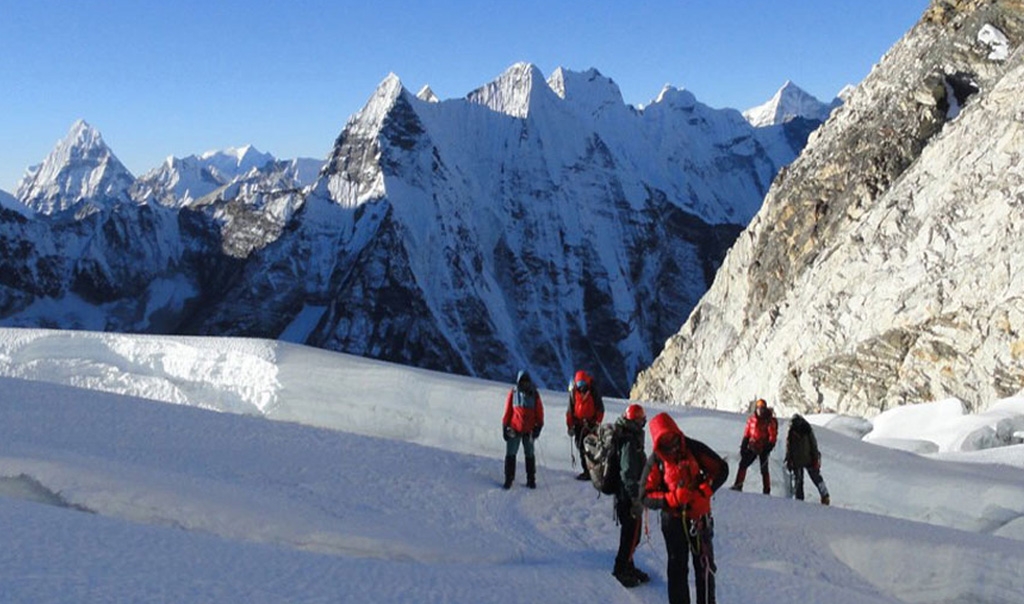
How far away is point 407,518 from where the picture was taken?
11516 mm

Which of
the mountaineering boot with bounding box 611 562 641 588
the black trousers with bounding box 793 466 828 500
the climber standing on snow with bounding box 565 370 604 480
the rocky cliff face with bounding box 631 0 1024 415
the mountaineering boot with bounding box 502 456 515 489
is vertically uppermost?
the rocky cliff face with bounding box 631 0 1024 415

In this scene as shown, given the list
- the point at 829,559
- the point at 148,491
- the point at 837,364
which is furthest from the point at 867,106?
the point at 148,491

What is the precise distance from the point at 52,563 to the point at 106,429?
753 cm

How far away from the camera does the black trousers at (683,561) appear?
8.25 meters

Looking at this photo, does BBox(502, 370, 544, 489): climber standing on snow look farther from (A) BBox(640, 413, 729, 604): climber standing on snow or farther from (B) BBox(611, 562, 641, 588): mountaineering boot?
(A) BBox(640, 413, 729, 604): climber standing on snow

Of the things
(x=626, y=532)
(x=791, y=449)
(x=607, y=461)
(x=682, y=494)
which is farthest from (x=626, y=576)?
(x=791, y=449)

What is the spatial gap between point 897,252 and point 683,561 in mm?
36781

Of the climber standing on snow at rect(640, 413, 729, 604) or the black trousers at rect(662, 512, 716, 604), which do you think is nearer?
the climber standing on snow at rect(640, 413, 729, 604)

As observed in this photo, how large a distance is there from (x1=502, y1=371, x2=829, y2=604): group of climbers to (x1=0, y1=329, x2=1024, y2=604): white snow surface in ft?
2.06

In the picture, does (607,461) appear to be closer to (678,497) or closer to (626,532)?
(626,532)

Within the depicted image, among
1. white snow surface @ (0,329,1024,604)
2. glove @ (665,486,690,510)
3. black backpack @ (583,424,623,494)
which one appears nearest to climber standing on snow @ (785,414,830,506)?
white snow surface @ (0,329,1024,604)

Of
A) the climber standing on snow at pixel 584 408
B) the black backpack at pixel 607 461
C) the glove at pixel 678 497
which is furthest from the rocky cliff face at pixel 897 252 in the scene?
the glove at pixel 678 497

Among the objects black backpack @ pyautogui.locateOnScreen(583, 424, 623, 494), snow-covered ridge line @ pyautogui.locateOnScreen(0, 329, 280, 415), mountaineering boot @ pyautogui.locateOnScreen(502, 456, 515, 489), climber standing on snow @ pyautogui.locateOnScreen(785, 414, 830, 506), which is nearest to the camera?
black backpack @ pyautogui.locateOnScreen(583, 424, 623, 494)

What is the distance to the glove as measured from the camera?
8.12m
